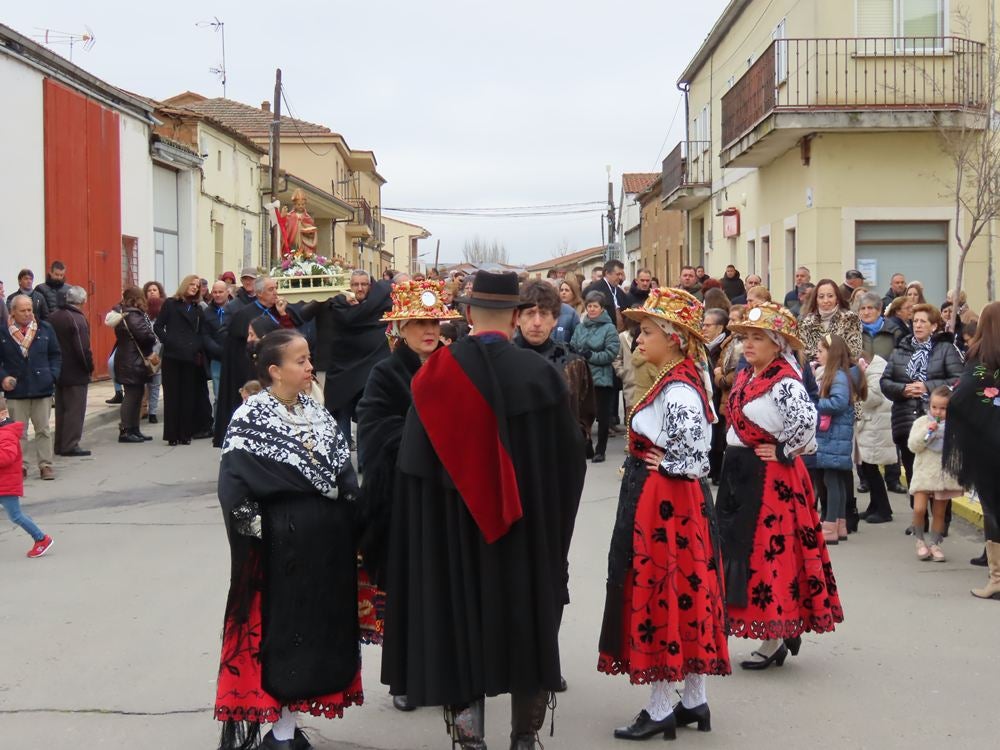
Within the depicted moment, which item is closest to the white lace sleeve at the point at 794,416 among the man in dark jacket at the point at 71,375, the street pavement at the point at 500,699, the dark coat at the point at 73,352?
the street pavement at the point at 500,699

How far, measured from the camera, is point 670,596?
198 inches

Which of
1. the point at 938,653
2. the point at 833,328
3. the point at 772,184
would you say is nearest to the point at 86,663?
the point at 938,653

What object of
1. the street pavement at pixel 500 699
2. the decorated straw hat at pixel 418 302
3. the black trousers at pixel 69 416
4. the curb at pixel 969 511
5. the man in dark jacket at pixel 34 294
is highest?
the man in dark jacket at pixel 34 294

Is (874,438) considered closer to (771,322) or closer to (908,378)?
(908,378)

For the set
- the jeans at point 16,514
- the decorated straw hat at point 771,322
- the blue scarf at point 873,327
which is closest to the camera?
the decorated straw hat at point 771,322

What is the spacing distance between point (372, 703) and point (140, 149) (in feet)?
70.1

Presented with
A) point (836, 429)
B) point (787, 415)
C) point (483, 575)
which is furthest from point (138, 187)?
point (483, 575)

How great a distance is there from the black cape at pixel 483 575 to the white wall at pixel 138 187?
20.9 meters

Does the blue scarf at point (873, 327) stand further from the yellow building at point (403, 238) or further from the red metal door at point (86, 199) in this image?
the yellow building at point (403, 238)

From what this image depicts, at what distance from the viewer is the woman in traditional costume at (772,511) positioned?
5801mm

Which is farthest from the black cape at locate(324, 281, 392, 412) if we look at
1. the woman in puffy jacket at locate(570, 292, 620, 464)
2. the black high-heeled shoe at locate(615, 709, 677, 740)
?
the black high-heeled shoe at locate(615, 709, 677, 740)

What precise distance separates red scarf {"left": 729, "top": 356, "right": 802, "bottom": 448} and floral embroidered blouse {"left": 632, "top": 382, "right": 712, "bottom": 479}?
0.90 m

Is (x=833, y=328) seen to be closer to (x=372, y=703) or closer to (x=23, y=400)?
(x=372, y=703)

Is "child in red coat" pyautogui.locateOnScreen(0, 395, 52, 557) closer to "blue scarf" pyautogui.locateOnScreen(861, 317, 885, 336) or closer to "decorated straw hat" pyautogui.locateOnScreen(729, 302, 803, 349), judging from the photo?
"decorated straw hat" pyautogui.locateOnScreen(729, 302, 803, 349)
